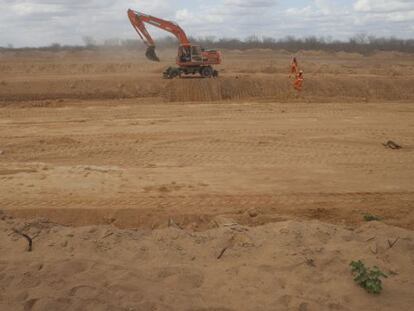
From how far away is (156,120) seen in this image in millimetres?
15211

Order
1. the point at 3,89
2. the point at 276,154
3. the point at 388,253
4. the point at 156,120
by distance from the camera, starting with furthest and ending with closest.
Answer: the point at 3,89 < the point at 156,120 < the point at 276,154 < the point at 388,253

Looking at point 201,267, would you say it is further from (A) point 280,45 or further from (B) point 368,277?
(A) point 280,45

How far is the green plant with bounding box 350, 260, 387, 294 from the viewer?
4.79 meters

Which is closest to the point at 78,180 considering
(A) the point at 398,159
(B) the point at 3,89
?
(A) the point at 398,159

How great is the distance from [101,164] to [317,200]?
4.48m

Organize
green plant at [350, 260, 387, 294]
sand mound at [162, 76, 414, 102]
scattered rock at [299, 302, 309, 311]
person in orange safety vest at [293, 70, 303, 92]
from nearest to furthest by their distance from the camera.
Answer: scattered rock at [299, 302, 309, 311]
green plant at [350, 260, 387, 294]
sand mound at [162, 76, 414, 102]
person in orange safety vest at [293, 70, 303, 92]

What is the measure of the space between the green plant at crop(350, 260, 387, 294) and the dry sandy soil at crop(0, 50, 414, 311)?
75mm

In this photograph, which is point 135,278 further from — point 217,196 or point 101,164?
point 101,164

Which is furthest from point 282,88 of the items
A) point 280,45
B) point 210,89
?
point 280,45

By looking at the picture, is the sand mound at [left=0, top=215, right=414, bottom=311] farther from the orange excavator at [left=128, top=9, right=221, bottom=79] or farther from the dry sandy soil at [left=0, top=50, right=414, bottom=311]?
the orange excavator at [left=128, top=9, right=221, bottom=79]

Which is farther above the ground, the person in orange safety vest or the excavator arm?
the excavator arm

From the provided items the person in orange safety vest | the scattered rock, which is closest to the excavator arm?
the person in orange safety vest

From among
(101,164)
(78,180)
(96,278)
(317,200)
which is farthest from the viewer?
(101,164)

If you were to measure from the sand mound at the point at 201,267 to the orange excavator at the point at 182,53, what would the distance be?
752 inches
